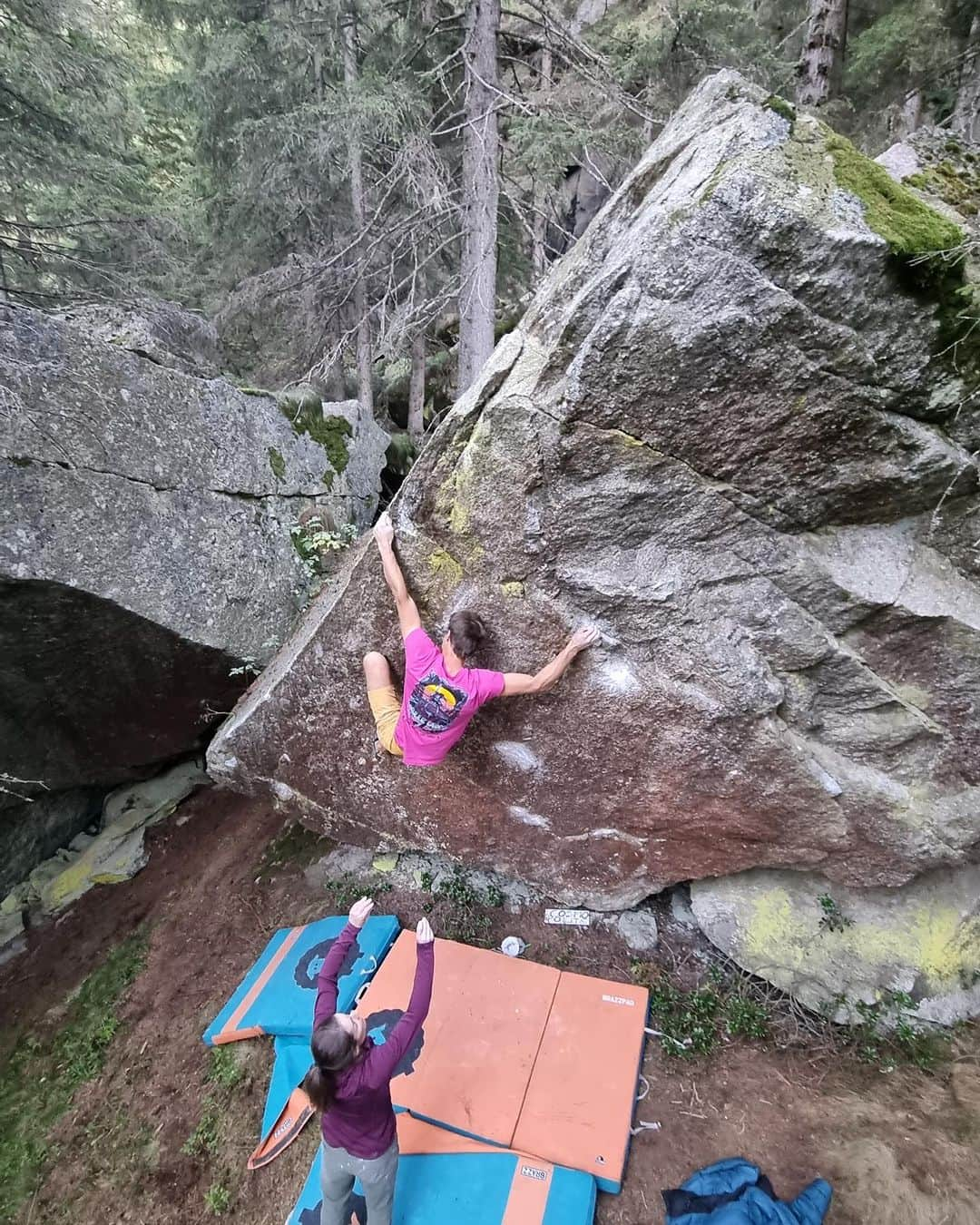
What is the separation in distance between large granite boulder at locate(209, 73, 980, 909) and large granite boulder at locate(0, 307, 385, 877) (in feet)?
5.34

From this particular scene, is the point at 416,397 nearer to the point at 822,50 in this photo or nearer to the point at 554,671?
the point at 822,50

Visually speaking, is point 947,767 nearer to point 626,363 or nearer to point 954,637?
point 954,637

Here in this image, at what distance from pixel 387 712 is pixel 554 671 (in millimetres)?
1285

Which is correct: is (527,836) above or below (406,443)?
below

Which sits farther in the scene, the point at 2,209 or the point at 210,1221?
the point at 2,209

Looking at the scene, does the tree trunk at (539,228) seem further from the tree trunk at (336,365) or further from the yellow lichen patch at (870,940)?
the yellow lichen patch at (870,940)

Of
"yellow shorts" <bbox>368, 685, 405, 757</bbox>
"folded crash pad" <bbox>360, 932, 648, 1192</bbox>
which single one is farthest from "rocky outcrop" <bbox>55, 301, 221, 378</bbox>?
"folded crash pad" <bbox>360, 932, 648, 1192</bbox>

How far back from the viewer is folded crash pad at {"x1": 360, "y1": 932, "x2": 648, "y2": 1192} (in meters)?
3.87

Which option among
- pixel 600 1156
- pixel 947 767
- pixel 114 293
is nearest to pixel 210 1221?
pixel 600 1156

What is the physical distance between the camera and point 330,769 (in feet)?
17.2

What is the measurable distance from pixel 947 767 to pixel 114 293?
1148cm

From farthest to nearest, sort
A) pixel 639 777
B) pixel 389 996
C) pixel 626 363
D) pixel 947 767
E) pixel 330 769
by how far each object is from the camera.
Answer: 1. pixel 330 769
2. pixel 389 996
3. pixel 639 777
4. pixel 947 767
5. pixel 626 363

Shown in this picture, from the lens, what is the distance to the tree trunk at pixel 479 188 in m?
7.43

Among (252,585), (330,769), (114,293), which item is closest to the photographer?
(330,769)
